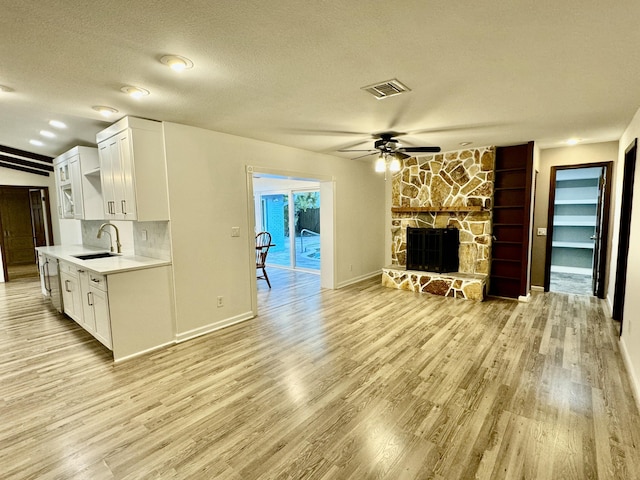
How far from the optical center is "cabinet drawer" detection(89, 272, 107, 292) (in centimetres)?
301

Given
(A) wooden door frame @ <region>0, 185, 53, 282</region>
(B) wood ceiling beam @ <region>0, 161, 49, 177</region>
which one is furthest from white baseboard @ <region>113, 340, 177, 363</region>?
(B) wood ceiling beam @ <region>0, 161, 49, 177</region>

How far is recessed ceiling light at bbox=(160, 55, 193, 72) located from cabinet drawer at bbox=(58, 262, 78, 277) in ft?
9.71

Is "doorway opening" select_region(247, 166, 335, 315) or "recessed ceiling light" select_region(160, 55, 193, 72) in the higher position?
"recessed ceiling light" select_region(160, 55, 193, 72)

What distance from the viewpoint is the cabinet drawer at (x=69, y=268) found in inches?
147

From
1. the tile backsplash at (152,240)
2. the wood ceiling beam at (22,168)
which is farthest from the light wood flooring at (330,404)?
the wood ceiling beam at (22,168)

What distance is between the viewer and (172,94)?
257 centimetres

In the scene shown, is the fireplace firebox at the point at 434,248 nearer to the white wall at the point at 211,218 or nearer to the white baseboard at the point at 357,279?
the white baseboard at the point at 357,279

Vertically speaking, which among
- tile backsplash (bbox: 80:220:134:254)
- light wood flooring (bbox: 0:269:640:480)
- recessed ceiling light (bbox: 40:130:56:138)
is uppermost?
recessed ceiling light (bbox: 40:130:56:138)

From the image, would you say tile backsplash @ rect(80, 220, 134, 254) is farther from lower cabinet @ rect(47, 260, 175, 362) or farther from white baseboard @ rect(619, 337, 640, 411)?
white baseboard @ rect(619, 337, 640, 411)

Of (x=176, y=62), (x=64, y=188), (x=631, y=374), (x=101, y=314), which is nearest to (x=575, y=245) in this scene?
(x=631, y=374)

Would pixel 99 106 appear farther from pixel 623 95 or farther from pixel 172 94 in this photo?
pixel 623 95

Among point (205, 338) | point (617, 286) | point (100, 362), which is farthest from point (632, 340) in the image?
point (100, 362)

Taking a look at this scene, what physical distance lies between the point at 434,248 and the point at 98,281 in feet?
15.6

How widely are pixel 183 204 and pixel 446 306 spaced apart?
3911 millimetres
